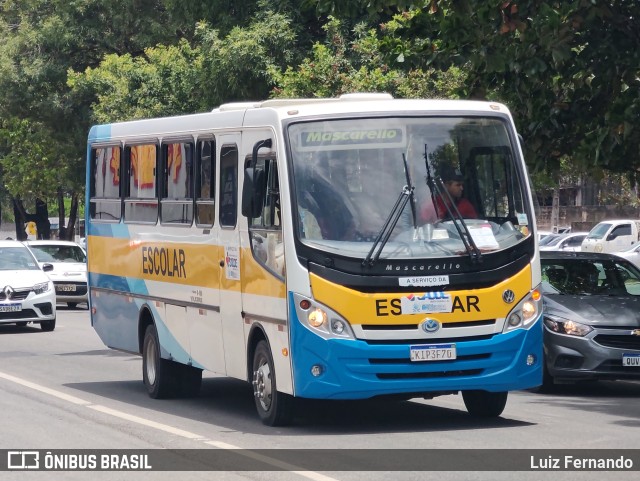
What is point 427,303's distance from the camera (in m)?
11.1

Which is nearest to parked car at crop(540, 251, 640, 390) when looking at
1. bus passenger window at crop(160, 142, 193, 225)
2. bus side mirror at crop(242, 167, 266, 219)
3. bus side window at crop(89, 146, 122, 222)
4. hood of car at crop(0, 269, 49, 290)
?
bus passenger window at crop(160, 142, 193, 225)

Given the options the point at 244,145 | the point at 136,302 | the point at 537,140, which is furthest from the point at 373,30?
the point at 244,145

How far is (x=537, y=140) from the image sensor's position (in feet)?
60.5

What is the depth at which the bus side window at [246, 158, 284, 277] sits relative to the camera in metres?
11.5

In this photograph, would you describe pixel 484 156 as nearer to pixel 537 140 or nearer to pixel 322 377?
pixel 322 377

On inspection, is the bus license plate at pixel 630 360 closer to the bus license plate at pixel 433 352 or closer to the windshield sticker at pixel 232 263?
the bus license plate at pixel 433 352

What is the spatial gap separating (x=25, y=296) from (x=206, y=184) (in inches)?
499

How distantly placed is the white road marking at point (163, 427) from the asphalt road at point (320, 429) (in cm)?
1

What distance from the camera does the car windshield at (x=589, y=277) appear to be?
15.3 metres

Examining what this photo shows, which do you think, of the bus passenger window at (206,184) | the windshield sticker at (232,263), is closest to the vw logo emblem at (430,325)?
the windshield sticker at (232,263)

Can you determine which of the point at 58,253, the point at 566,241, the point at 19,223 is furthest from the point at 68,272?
the point at 19,223

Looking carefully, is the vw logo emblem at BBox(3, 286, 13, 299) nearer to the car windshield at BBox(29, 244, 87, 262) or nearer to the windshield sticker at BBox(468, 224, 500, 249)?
the car windshield at BBox(29, 244, 87, 262)

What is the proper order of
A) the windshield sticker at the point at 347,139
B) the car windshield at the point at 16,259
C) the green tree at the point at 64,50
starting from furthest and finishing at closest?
the green tree at the point at 64,50
the car windshield at the point at 16,259
the windshield sticker at the point at 347,139

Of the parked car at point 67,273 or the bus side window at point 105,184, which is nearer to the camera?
the bus side window at point 105,184
